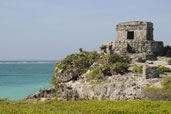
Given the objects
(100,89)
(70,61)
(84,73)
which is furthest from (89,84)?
(70,61)

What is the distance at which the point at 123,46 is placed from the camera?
36.1 meters

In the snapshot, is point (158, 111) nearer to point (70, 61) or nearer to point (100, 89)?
point (100, 89)

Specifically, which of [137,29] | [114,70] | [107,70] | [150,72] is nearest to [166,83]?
[150,72]

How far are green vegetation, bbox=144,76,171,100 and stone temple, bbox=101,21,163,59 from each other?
10.8 metres

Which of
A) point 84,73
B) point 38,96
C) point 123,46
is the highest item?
point 123,46

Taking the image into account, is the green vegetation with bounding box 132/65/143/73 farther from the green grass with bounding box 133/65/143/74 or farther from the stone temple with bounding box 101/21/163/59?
the stone temple with bounding box 101/21/163/59

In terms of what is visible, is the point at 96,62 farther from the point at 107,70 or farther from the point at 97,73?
the point at 97,73

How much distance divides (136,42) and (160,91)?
12.6 meters

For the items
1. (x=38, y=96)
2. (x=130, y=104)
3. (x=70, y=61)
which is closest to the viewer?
(x=130, y=104)

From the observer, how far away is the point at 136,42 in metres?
36.1

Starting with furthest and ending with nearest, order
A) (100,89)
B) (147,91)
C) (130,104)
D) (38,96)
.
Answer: (38,96) < (100,89) < (147,91) < (130,104)

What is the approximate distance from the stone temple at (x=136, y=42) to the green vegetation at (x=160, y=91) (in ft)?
35.3

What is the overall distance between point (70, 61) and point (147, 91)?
1242 centimetres

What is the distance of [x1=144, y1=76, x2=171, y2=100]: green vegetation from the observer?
78.1 feet
